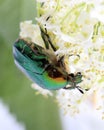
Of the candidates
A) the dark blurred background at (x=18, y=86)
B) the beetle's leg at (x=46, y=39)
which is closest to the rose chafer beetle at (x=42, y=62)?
the beetle's leg at (x=46, y=39)

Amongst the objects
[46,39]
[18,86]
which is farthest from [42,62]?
[18,86]

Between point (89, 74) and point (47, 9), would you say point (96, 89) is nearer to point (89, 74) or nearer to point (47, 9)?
point (89, 74)

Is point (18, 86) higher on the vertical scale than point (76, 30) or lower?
lower

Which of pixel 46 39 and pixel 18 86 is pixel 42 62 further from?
pixel 18 86

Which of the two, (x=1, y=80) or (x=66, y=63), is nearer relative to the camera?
(x=66, y=63)

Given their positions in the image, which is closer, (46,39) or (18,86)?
(46,39)

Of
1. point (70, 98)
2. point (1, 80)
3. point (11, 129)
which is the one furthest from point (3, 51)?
point (11, 129)
